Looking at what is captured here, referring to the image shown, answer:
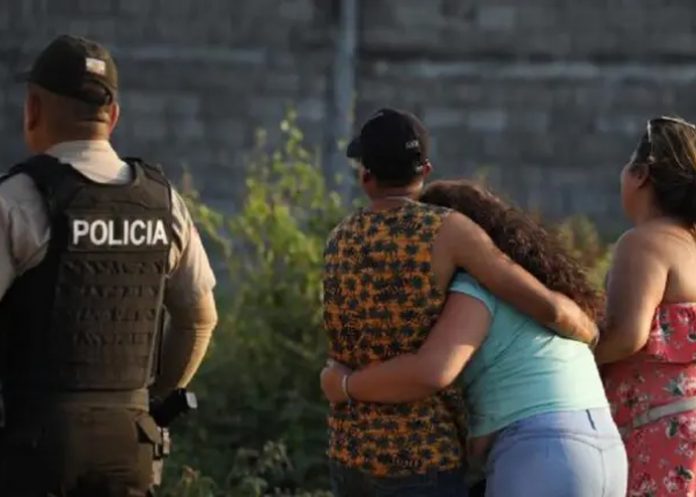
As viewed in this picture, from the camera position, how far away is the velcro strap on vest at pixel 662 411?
203 inches

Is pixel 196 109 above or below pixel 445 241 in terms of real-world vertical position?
below

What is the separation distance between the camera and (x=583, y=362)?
189 inches

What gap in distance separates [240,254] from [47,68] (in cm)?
468

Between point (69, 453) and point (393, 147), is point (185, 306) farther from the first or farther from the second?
point (393, 147)

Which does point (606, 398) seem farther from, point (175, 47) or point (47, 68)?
point (175, 47)

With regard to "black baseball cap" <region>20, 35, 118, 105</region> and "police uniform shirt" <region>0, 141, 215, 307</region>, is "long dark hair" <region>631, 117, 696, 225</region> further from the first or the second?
"black baseball cap" <region>20, 35, 118, 105</region>

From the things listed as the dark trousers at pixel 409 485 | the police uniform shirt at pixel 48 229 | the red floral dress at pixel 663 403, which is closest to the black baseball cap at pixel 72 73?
the police uniform shirt at pixel 48 229

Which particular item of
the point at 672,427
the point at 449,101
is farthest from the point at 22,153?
the point at 672,427

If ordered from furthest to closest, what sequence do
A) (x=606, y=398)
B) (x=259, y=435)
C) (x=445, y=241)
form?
(x=259, y=435), (x=606, y=398), (x=445, y=241)

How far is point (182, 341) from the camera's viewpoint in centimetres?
498

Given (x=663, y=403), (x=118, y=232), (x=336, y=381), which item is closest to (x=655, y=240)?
(x=663, y=403)

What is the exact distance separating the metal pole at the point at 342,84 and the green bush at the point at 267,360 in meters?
6.53

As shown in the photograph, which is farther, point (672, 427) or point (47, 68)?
point (672, 427)

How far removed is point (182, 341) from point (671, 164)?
1.34 meters
